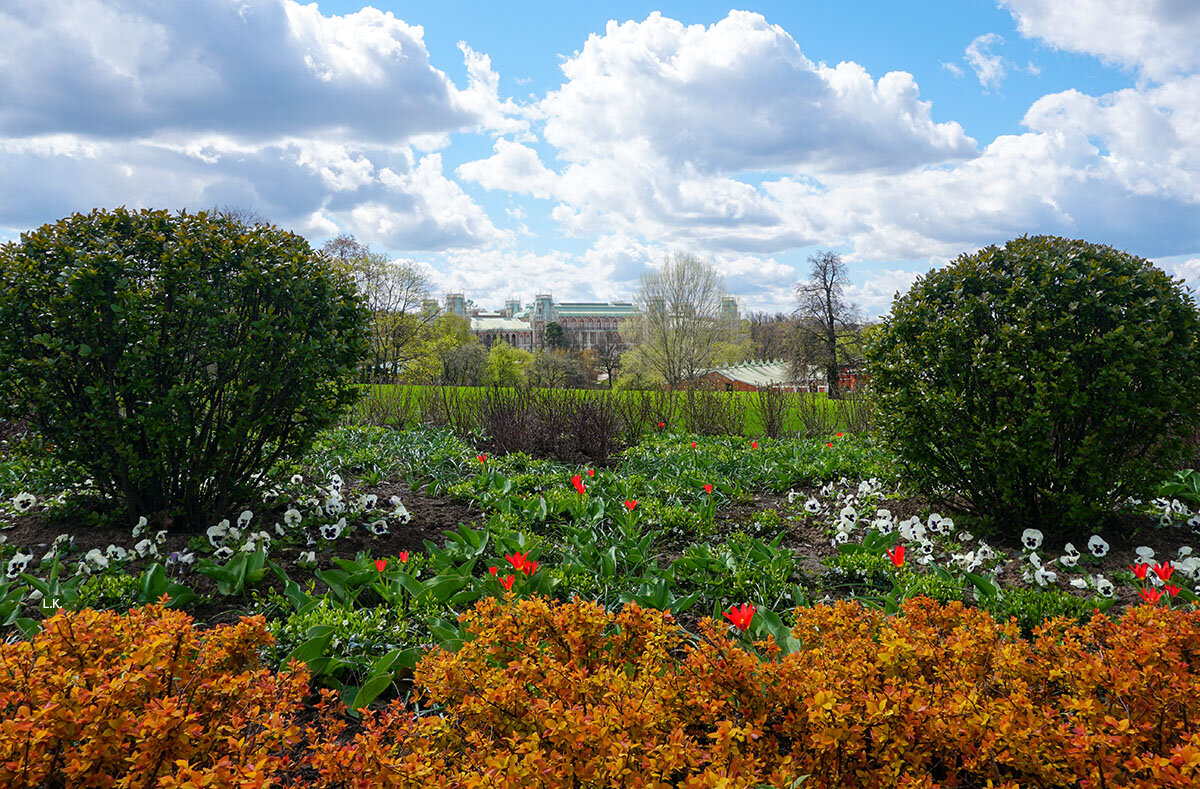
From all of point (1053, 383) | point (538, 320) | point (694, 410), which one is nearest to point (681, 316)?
point (694, 410)

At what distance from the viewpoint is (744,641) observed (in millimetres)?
2738

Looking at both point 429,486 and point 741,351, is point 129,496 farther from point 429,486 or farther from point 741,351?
point 741,351

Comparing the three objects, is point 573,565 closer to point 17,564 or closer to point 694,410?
point 17,564

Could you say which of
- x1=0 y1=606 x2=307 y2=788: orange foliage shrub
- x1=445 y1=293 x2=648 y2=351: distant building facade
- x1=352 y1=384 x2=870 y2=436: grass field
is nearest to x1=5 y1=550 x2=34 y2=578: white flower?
x1=0 y1=606 x2=307 y2=788: orange foliage shrub

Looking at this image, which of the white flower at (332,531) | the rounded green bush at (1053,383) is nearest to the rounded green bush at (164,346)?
the white flower at (332,531)

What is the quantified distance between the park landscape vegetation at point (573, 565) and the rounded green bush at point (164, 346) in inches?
0.8

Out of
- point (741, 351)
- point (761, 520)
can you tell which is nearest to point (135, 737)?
point (761, 520)

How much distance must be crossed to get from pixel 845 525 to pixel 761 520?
57cm

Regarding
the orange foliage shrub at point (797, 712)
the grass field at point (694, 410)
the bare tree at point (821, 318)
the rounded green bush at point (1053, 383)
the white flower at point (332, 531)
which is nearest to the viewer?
the orange foliage shrub at point (797, 712)

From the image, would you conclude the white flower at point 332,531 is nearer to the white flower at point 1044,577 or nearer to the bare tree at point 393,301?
the white flower at point 1044,577

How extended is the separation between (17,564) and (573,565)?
119 inches

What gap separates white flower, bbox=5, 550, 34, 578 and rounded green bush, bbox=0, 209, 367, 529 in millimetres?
565

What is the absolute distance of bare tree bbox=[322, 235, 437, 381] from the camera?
30906 mm

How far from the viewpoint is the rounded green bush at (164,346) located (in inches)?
152
